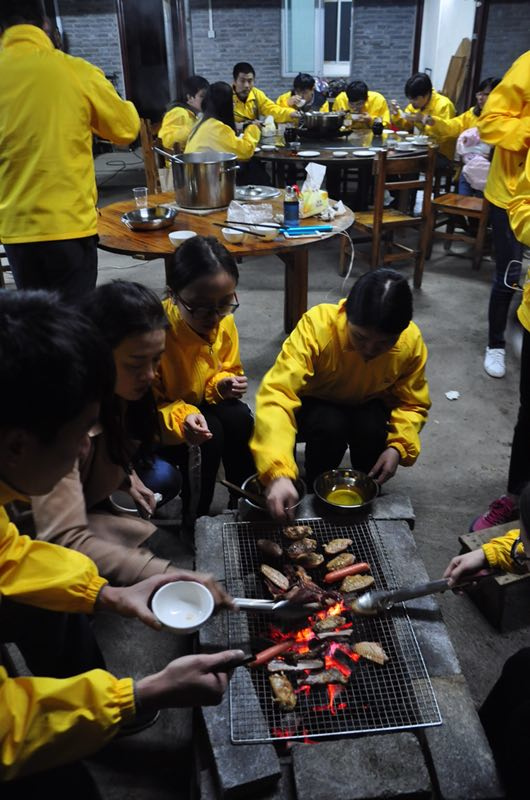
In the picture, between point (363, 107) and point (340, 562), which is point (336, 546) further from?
point (363, 107)

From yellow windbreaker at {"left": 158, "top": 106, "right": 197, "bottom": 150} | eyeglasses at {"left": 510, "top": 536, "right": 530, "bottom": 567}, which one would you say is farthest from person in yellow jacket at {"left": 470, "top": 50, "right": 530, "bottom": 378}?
yellow windbreaker at {"left": 158, "top": 106, "right": 197, "bottom": 150}

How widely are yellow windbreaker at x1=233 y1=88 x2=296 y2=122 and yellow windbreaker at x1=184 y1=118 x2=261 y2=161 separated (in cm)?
351

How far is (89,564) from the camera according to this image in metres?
1.70

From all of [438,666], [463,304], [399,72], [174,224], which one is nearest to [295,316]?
[174,224]

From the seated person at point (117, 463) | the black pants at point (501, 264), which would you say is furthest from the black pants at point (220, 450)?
the black pants at point (501, 264)

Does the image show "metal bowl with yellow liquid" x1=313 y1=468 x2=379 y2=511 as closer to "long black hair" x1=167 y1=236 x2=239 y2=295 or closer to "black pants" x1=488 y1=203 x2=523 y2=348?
"long black hair" x1=167 y1=236 x2=239 y2=295

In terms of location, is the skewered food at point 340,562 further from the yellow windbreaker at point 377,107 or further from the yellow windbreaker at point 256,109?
the yellow windbreaker at point 256,109

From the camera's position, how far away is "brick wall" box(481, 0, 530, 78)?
9.28 m

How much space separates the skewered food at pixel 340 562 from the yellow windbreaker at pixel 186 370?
33.7 inches

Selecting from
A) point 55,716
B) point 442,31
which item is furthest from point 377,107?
point 55,716

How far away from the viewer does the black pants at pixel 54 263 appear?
3.50m

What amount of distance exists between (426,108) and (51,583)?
7.53 m

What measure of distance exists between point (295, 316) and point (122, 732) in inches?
132

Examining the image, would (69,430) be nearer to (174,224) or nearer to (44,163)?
(44,163)
